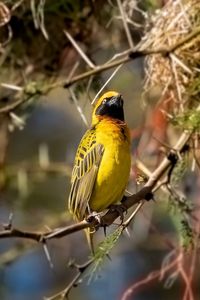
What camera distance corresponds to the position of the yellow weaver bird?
237 cm

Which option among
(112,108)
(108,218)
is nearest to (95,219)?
(108,218)

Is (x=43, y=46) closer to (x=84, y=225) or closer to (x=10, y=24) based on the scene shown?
(x=10, y=24)

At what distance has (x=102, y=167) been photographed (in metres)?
2.41

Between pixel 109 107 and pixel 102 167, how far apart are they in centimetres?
15

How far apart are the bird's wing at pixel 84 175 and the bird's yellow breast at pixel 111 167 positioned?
1 centimetres

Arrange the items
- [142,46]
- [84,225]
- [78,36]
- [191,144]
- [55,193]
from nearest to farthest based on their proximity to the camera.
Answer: [84,225]
[191,144]
[142,46]
[78,36]
[55,193]

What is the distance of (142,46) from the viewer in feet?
8.63

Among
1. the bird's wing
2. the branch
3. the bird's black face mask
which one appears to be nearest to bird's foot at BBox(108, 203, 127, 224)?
A: the branch

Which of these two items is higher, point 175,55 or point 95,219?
point 175,55

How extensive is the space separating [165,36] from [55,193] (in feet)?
5.84

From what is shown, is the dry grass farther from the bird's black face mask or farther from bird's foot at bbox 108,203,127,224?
A: bird's foot at bbox 108,203,127,224

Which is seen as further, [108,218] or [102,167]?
[102,167]

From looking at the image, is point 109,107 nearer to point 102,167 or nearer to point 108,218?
point 102,167

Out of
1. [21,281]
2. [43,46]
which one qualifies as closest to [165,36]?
[43,46]
